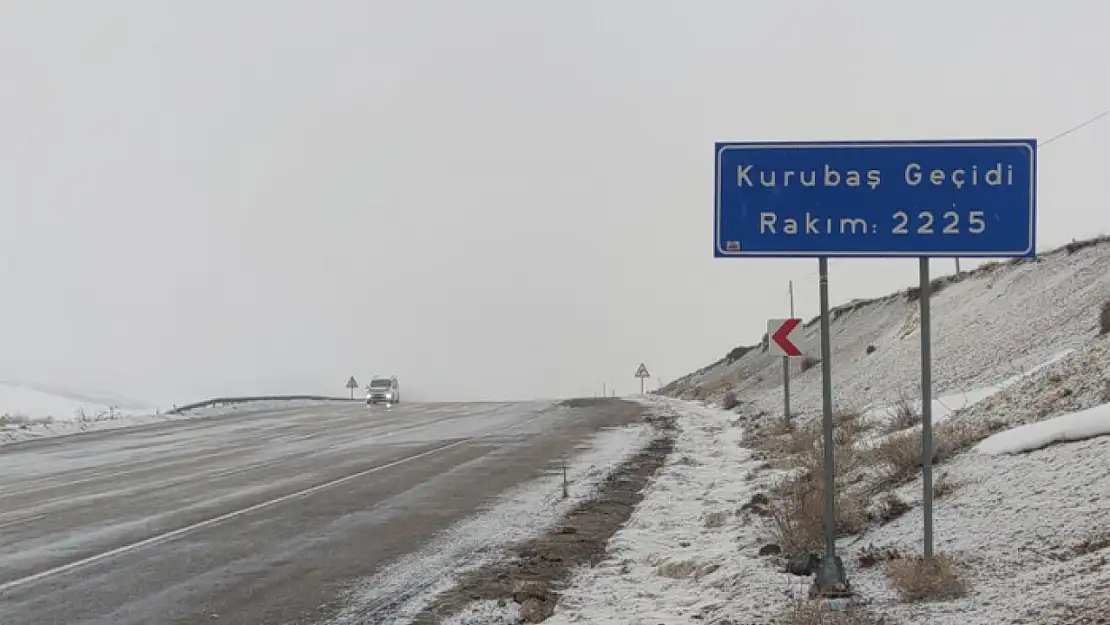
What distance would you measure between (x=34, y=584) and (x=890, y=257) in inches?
306

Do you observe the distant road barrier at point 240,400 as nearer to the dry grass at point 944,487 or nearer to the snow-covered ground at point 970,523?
the snow-covered ground at point 970,523

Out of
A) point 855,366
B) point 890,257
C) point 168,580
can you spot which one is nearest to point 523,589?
point 168,580

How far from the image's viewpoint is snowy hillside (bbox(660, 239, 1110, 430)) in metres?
16.2

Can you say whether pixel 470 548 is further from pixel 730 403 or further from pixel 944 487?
pixel 730 403

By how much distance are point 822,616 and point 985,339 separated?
17.4m

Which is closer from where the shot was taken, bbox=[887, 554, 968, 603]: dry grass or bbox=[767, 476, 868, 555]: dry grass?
bbox=[887, 554, 968, 603]: dry grass

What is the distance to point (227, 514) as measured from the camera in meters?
12.2

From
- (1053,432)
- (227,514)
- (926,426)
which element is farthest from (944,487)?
(227,514)

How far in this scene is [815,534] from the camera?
8219mm

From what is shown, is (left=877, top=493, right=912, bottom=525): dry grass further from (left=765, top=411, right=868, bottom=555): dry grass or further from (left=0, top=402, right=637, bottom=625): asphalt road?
(left=0, top=402, right=637, bottom=625): asphalt road

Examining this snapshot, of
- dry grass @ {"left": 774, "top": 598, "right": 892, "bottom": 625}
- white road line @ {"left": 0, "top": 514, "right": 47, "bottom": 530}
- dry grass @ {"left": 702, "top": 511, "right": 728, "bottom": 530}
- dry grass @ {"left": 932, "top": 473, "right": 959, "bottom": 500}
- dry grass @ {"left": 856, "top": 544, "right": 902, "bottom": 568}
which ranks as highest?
dry grass @ {"left": 932, "top": 473, "right": 959, "bottom": 500}

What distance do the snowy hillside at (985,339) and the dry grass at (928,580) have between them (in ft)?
15.3

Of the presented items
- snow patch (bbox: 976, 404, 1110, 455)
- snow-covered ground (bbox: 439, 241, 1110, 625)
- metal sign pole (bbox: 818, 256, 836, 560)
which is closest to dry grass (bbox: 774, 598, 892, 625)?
snow-covered ground (bbox: 439, 241, 1110, 625)

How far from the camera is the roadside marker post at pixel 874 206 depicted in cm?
668
